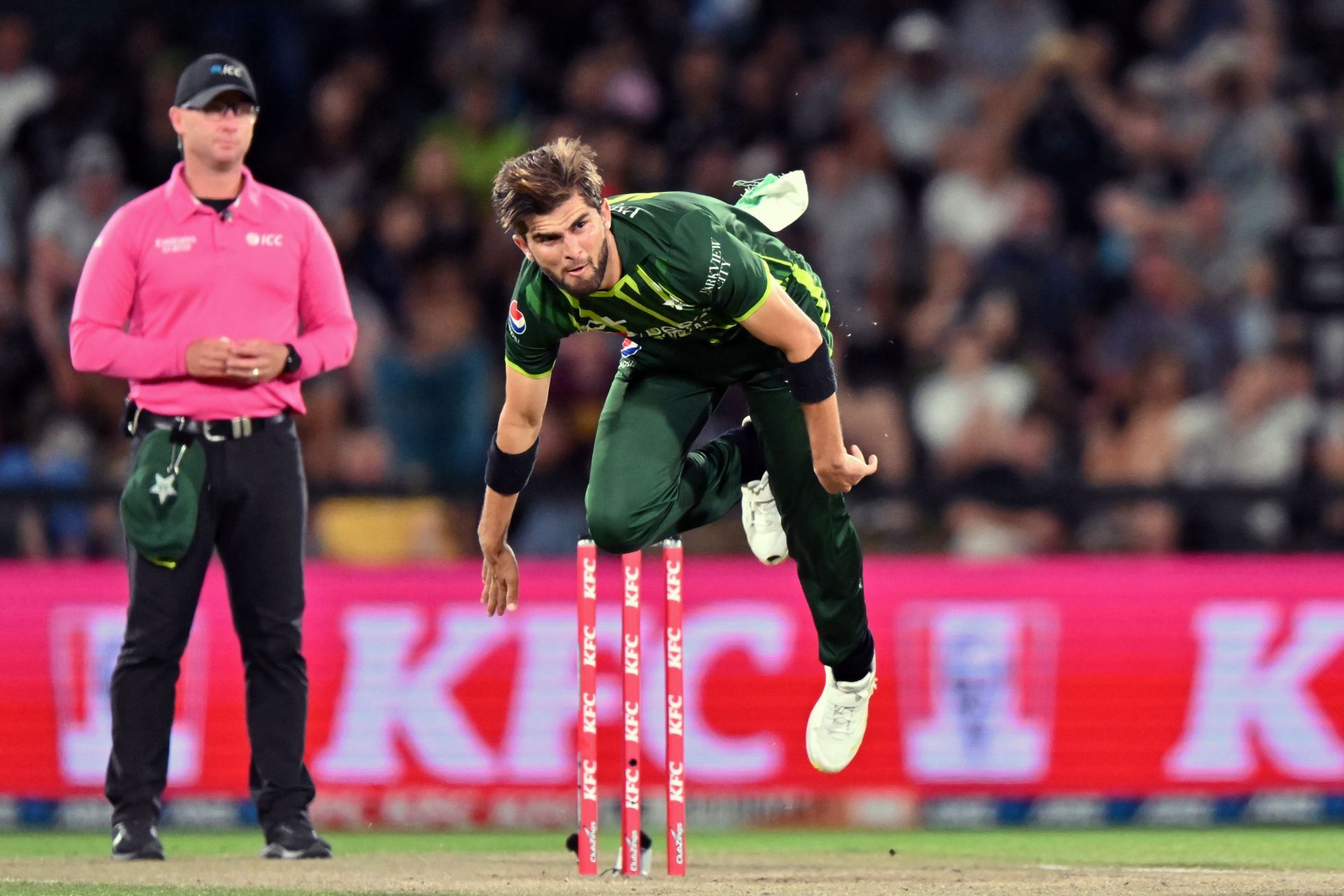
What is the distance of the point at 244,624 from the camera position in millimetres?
7559

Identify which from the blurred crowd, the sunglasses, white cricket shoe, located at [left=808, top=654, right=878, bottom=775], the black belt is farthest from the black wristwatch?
the blurred crowd

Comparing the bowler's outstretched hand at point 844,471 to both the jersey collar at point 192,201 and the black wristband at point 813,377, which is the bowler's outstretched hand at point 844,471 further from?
the jersey collar at point 192,201

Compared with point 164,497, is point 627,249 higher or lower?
higher

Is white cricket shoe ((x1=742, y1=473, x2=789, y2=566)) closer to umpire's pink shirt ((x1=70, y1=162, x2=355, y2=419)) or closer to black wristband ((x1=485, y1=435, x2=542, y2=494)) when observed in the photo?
black wristband ((x1=485, y1=435, x2=542, y2=494))

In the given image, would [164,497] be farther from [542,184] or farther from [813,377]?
[813,377]

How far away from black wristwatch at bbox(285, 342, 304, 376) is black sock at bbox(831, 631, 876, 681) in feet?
7.24

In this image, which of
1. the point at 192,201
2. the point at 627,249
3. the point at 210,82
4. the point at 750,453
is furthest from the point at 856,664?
the point at 210,82

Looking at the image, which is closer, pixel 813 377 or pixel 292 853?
pixel 813 377

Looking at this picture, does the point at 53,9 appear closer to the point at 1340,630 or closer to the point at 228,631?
the point at 228,631

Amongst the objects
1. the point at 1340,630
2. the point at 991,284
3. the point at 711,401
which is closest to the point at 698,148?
the point at 991,284

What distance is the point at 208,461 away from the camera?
291 inches

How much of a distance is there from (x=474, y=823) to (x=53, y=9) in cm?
746

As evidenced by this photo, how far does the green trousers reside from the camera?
6.69 meters

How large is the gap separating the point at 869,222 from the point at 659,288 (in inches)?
242
